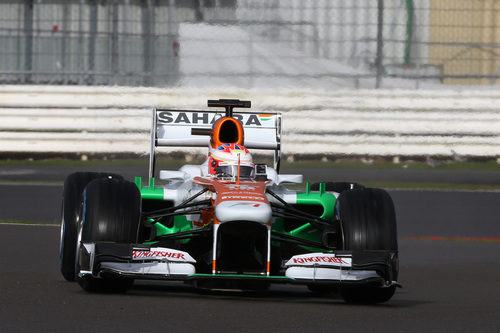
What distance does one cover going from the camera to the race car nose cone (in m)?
8.17

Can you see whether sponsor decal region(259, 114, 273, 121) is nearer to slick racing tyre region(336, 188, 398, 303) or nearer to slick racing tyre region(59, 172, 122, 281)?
slick racing tyre region(59, 172, 122, 281)

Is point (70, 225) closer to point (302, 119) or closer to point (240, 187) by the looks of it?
point (240, 187)

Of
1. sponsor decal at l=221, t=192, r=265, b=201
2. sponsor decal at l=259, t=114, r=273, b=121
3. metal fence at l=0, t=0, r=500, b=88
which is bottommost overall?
sponsor decal at l=221, t=192, r=265, b=201

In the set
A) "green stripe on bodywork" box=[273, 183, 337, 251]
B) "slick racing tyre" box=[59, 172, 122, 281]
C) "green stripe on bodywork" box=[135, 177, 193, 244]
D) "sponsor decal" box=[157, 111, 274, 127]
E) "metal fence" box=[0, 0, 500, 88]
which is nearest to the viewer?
"slick racing tyre" box=[59, 172, 122, 281]

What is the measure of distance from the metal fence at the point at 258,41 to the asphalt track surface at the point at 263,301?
704cm

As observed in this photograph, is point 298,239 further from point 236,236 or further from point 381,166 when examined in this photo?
point 381,166

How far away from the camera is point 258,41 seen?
2062 cm

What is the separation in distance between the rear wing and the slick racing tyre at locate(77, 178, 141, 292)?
2.07 m

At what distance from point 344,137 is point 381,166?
2.51ft

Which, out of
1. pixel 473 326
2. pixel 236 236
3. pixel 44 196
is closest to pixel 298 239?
pixel 236 236

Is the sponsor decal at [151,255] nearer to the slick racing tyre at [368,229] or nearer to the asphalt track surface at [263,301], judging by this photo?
the asphalt track surface at [263,301]

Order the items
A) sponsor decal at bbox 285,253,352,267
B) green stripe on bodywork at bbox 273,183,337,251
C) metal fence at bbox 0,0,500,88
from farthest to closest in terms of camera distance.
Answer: metal fence at bbox 0,0,500,88
green stripe on bodywork at bbox 273,183,337,251
sponsor decal at bbox 285,253,352,267

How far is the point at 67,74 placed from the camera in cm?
2125

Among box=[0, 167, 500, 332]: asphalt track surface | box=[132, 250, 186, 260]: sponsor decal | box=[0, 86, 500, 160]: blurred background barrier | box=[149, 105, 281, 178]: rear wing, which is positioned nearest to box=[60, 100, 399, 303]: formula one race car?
box=[132, 250, 186, 260]: sponsor decal
